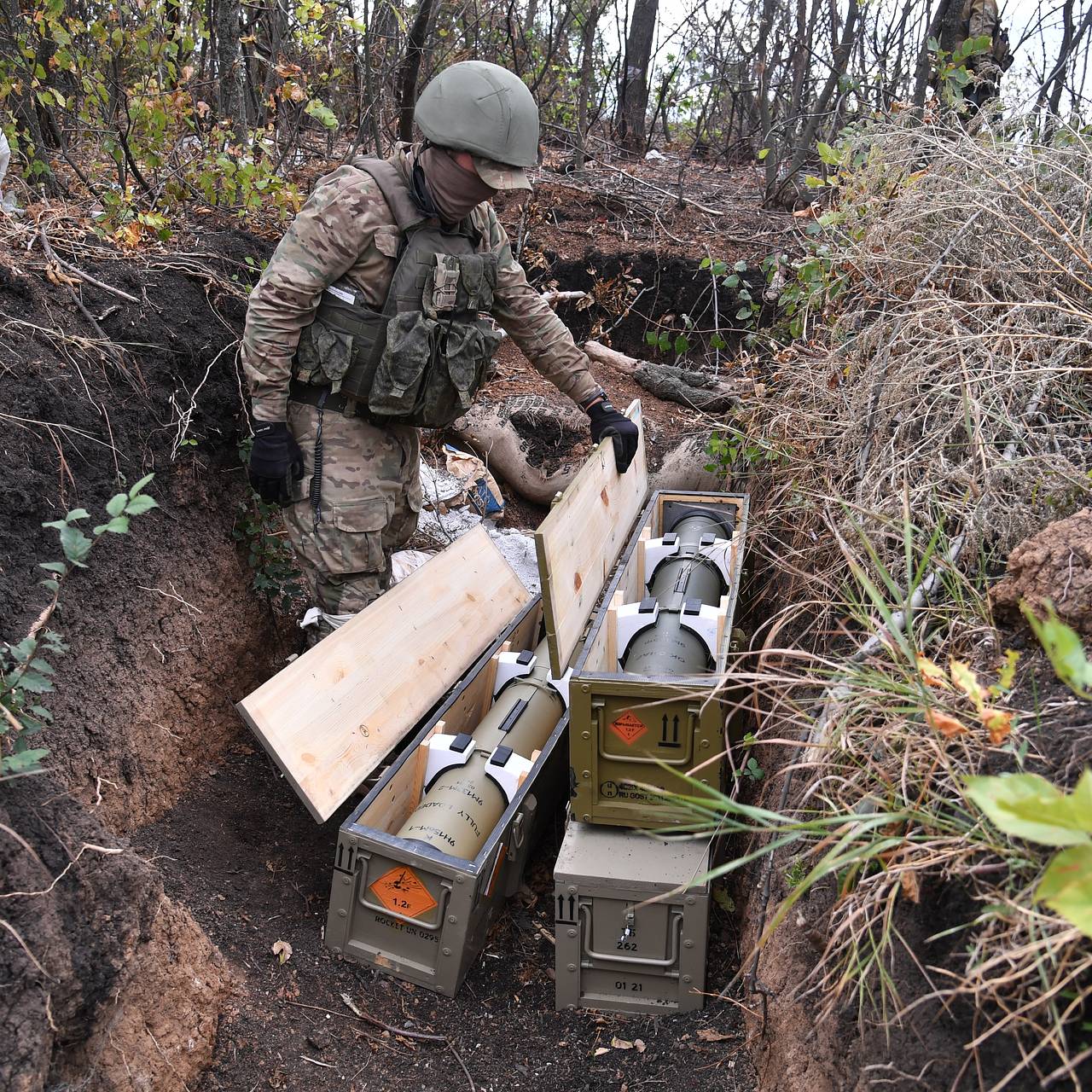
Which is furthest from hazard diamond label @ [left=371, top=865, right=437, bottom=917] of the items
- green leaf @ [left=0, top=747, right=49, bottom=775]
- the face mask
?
the face mask

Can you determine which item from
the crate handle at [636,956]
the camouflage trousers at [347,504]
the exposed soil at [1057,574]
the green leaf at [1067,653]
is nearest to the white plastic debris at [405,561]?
the camouflage trousers at [347,504]

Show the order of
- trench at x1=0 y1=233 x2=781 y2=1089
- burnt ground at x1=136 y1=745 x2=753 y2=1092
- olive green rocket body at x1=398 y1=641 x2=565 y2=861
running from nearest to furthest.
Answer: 1. trench at x1=0 y1=233 x2=781 y2=1089
2. burnt ground at x1=136 y1=745 x2=753 y2=1092
3. olive green rocket body at x1=398 y1=641 x2=565 y2=861

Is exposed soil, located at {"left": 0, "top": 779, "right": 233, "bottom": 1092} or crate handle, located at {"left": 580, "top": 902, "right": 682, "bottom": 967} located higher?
exposed soil, located at {"left": 0, "top": 779, "right": 233, "bottom": 1092}

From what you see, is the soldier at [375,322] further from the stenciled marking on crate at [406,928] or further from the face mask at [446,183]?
the stenciled marking on crate at [406,928]

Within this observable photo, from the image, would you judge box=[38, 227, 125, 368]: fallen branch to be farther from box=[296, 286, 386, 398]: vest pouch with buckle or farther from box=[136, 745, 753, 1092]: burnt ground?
box=[136, 745, 753, 1092]: burnt ground

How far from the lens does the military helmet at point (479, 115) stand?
3.07m

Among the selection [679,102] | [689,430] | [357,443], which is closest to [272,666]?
[357,443]

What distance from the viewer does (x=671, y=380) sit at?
5562mm

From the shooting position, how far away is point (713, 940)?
9.39 ft

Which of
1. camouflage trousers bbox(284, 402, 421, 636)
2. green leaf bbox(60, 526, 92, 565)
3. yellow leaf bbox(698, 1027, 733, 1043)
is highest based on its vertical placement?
green leaf bbox(60, 526, 92, 565)

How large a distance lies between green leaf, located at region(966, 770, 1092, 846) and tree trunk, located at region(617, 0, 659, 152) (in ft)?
28.5

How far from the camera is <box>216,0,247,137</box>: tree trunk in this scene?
5.10m

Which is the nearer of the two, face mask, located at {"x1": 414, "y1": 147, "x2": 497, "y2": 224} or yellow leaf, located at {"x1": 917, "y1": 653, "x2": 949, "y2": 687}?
yellow leaf, located at {"x1": 917, "y1": 653, "x2": 949, "y2": 687}

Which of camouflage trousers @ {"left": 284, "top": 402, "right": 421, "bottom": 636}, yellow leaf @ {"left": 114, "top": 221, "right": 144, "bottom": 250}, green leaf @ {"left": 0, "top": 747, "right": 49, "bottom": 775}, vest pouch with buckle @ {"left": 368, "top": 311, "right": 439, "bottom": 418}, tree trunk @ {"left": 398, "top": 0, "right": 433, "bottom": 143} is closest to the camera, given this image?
green leaf @ {"left": 0, "top": 747, "right": 49, "bottom": 775}
